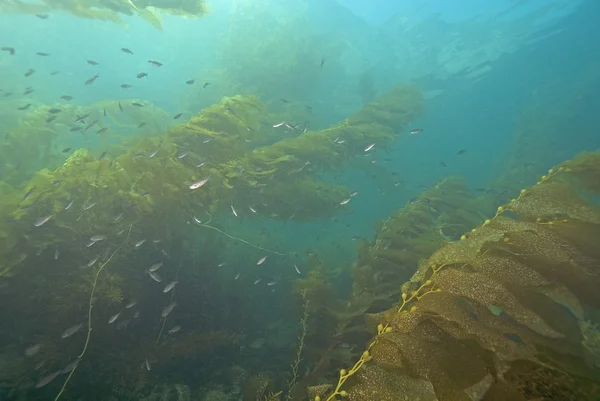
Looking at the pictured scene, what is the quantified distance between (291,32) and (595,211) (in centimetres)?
1865

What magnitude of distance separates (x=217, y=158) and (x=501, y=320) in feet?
22.7

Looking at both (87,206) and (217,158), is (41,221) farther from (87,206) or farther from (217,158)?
Result: (217,158)

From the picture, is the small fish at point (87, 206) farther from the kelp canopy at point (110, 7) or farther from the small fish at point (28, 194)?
the kelp canopy at point (110, 7)

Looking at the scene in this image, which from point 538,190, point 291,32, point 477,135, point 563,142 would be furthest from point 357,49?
point 538,190

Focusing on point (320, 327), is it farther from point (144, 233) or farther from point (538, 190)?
point (538, 190)

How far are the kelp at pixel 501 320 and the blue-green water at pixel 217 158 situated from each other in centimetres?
→ 279

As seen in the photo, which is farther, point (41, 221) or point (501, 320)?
point (41, 221)

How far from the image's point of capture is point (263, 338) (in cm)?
764

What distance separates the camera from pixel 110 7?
35.3 feet

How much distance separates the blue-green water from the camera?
5168 millimetres

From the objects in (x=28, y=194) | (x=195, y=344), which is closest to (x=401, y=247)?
(x=195, y=344)

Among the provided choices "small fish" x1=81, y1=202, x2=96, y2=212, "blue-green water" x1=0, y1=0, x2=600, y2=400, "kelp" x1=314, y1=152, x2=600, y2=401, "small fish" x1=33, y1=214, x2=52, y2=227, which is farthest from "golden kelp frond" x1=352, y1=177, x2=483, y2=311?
"small fish" x1=33, y1=214, x2=52, y2=227

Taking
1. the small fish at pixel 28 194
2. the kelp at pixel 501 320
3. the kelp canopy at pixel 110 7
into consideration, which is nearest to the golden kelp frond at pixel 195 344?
the small fish at pixel 28 194

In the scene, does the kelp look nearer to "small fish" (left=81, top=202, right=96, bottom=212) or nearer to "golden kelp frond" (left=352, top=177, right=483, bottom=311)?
"golden kelp frond" (left=352, top=177, right=483, bottom=311)
